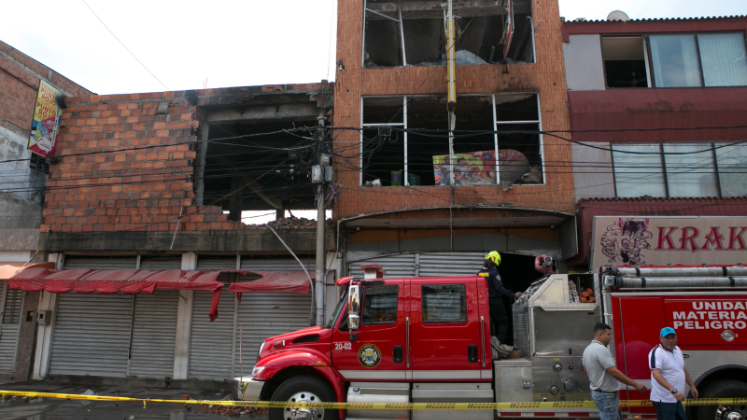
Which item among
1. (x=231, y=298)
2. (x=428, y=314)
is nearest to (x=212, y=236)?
(x=231, y=298)

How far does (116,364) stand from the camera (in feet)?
40.9

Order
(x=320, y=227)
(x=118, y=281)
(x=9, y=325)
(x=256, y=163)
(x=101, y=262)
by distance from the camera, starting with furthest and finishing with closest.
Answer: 1. (x=256, y=163)
2. (x=101, y=262)
3. (x=9, y=325)
4. (x=118, y=281)
5. (x=320, y=227)

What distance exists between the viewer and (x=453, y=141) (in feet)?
45.3

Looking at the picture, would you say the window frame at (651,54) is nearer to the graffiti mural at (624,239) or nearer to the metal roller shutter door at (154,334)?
the graffiti mural at (624,239)

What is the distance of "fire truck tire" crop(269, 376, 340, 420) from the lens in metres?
6.55

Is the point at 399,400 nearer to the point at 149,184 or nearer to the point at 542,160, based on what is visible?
the point at 542,160

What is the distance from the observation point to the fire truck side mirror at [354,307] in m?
6.55

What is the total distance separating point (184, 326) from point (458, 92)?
9.71 m

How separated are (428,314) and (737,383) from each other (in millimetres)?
4149

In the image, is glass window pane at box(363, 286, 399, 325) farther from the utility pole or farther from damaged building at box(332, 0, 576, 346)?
damaged building at box(332, 0, 576, 346)

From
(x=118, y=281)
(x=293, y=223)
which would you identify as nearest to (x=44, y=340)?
(x=118, y=281)

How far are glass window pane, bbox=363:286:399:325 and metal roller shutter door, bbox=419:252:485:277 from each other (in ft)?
17.8

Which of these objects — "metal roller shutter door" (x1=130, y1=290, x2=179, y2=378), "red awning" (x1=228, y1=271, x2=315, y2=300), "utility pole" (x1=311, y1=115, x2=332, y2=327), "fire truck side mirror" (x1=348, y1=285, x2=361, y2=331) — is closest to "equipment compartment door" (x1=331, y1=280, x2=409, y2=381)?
"fire truck side mirror" (x1=348, y1=285, x2=361, y2=331)

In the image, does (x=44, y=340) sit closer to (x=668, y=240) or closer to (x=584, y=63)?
(x=668, y=240)
